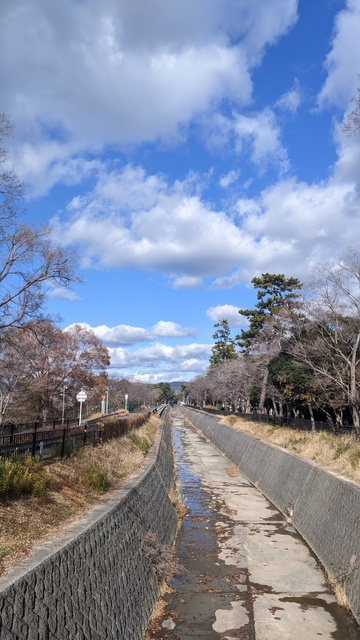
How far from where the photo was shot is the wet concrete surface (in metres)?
7.86

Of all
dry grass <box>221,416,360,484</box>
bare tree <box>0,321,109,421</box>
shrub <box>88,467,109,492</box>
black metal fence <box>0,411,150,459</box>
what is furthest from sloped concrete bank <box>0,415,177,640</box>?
bare tree <box>0,321,109,421</box>

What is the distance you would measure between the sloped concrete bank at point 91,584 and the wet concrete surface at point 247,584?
891 mm

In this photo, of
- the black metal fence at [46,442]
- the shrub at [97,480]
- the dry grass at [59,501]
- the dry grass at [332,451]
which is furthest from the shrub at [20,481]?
the dry grass at [332,451]

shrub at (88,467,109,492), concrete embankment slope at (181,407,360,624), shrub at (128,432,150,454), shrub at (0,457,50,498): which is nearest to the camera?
shrub at (0,457,50,498)

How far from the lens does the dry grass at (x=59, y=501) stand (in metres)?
5.68

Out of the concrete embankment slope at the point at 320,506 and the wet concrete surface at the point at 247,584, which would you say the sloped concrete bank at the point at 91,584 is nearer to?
the wet concrete surface at the point at 247,584

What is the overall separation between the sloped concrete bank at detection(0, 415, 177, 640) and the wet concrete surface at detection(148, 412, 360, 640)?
2.92ft

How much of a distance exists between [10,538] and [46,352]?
146ft

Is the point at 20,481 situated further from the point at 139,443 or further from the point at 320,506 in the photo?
the point at 139,443

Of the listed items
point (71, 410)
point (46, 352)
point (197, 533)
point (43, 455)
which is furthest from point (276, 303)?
point (43, 455)

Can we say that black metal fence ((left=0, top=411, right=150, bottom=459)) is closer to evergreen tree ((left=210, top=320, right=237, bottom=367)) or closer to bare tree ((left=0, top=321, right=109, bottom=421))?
bare tree ((left=0, top=321, right=109, bottom=421))

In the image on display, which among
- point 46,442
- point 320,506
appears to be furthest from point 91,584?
point 320,506

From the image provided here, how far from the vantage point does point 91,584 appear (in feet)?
18.6

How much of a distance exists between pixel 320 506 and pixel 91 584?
25.0ft
